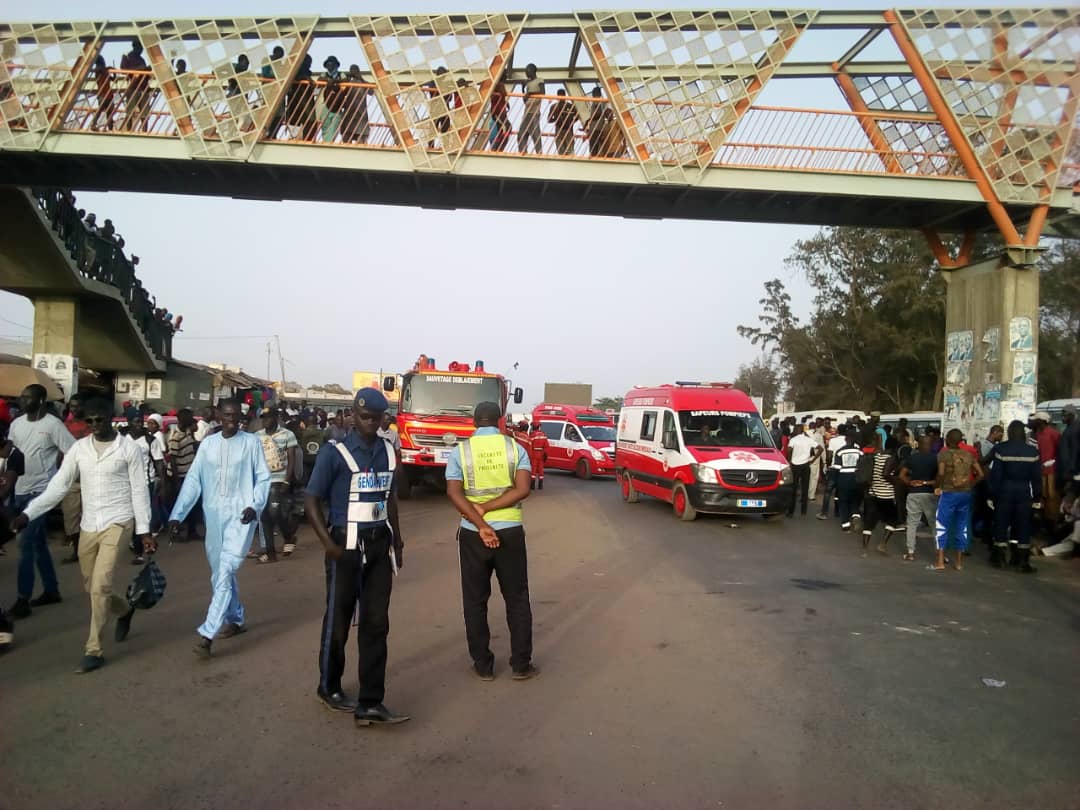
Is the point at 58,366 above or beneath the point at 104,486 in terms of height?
above

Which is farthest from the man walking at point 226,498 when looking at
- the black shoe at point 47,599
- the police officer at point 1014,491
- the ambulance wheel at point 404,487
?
the ambulance wheel at point 404,487

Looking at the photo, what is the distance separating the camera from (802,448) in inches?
605

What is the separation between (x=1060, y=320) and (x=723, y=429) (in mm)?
23666

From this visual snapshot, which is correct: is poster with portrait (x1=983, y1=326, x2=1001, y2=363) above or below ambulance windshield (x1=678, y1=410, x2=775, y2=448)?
above

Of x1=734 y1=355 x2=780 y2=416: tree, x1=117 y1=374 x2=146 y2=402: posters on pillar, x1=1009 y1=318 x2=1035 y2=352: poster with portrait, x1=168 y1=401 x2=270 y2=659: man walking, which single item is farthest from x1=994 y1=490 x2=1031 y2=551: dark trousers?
x1=734 y1=355 x2=780 y2=416: tree

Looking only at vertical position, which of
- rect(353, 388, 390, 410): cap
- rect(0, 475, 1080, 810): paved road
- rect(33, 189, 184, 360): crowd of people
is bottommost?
rect(0, 475, 1080, 810): paved road

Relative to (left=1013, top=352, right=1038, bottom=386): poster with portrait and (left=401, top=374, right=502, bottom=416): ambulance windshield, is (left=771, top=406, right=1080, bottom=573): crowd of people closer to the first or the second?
(left=1013, top=352, right=1038, bottom=386): poster with portrait

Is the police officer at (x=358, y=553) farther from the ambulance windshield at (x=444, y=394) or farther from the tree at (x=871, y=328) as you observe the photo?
the tree at (x=871, y=328)

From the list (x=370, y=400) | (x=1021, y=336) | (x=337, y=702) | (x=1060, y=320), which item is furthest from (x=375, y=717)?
(x=1060, y=320)

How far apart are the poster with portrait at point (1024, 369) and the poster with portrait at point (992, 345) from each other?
374 mm

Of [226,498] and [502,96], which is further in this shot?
[502,96]

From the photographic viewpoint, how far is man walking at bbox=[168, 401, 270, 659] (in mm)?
5672

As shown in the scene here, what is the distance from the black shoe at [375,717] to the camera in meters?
4.41

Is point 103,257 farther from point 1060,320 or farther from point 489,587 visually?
point 1060,320
